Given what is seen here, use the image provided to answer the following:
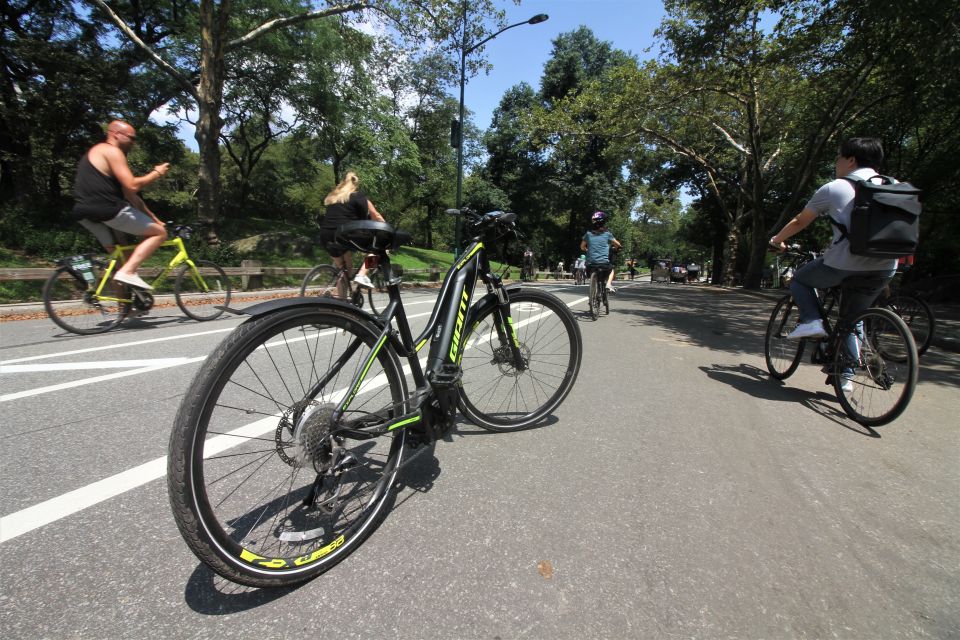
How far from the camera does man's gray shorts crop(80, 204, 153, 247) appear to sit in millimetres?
5004

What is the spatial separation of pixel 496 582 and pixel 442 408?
82 cm

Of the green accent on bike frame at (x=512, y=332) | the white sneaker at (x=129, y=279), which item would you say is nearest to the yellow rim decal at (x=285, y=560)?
the green accent on bike frame at (x=512, y=332)

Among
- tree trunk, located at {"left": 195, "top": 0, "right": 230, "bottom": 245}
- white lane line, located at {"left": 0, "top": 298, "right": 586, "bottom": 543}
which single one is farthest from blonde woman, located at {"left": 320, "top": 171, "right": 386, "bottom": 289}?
tree trunk, located at {"left": 195, "top": 0, "right": 230, "bottom": 245}

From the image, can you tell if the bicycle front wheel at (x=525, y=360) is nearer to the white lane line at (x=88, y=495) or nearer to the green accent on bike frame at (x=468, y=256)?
the green accent on bike frame at (x=468, y=256)

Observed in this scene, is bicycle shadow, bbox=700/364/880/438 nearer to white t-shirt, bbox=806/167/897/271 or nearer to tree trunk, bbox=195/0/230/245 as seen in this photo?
white t-shirt, bbox=806/167/897/271

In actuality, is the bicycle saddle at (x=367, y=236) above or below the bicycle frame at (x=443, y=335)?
above

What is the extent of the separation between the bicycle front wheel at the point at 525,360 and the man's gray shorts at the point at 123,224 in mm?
4427

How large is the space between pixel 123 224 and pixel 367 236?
489 cm

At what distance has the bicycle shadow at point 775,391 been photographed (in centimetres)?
333

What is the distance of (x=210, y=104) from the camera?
39.6ft

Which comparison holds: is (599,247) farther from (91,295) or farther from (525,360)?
(91,295)

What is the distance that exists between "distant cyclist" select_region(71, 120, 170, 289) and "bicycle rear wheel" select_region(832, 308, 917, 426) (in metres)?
6.96

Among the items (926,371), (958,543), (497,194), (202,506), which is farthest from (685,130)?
(202,506)

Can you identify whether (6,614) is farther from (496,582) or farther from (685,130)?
(685,130)
